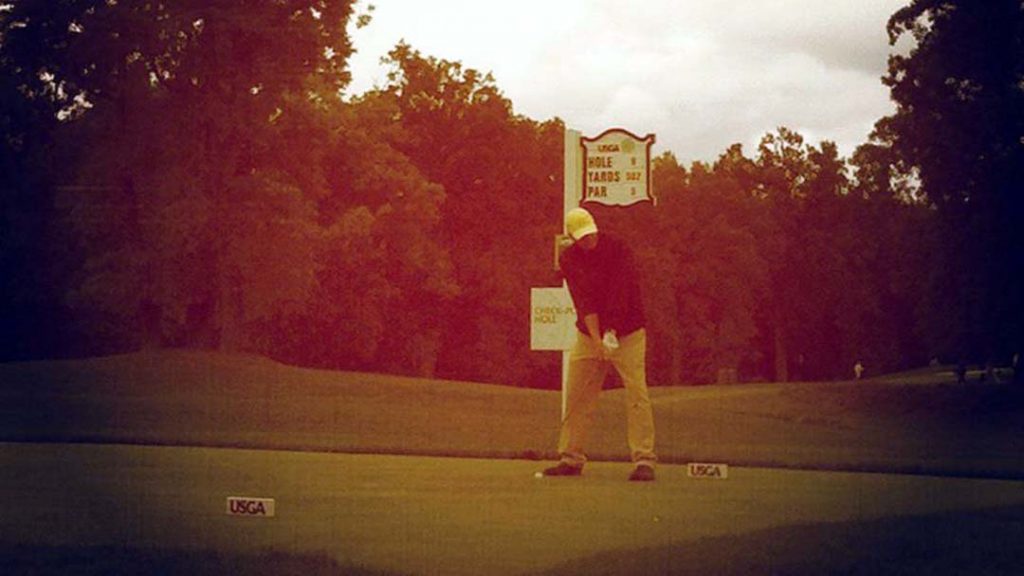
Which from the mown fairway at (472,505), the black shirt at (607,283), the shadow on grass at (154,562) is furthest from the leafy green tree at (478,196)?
the shadow on grass at (154,562)

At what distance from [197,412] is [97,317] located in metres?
28.2

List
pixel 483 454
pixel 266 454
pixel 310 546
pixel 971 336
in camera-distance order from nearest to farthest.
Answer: pixel 310 546 → pixel 266 454 → pixel 483 454 → pixel 971 336

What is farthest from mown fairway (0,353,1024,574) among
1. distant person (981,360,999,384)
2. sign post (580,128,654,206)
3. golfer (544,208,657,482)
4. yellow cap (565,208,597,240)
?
distant person (981,360,999,384)

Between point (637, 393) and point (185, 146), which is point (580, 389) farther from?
point (185, 146)

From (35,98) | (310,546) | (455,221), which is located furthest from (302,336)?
(310,546)

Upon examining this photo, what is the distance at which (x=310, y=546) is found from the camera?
7633 millimetres

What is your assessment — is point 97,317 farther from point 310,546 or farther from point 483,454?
point 310,546

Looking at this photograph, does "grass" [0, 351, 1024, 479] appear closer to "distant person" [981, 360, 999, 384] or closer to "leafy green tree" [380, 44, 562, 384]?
"distant person" [981, 360, 999, 384]

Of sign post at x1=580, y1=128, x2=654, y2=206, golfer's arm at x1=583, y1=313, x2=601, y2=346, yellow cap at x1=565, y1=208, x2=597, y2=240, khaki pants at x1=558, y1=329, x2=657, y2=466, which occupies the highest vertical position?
sign post at x1=580, y1=128, x2=654, y2=206

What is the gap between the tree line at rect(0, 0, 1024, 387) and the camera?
4050 centimetres

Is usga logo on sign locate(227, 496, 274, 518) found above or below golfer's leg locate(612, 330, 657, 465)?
below

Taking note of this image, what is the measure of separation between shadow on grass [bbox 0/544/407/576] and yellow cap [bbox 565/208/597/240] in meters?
5.27

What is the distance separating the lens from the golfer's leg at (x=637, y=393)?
40.2 ft

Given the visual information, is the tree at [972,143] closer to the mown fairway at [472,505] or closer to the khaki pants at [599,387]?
the mown fairway at [472,505]
